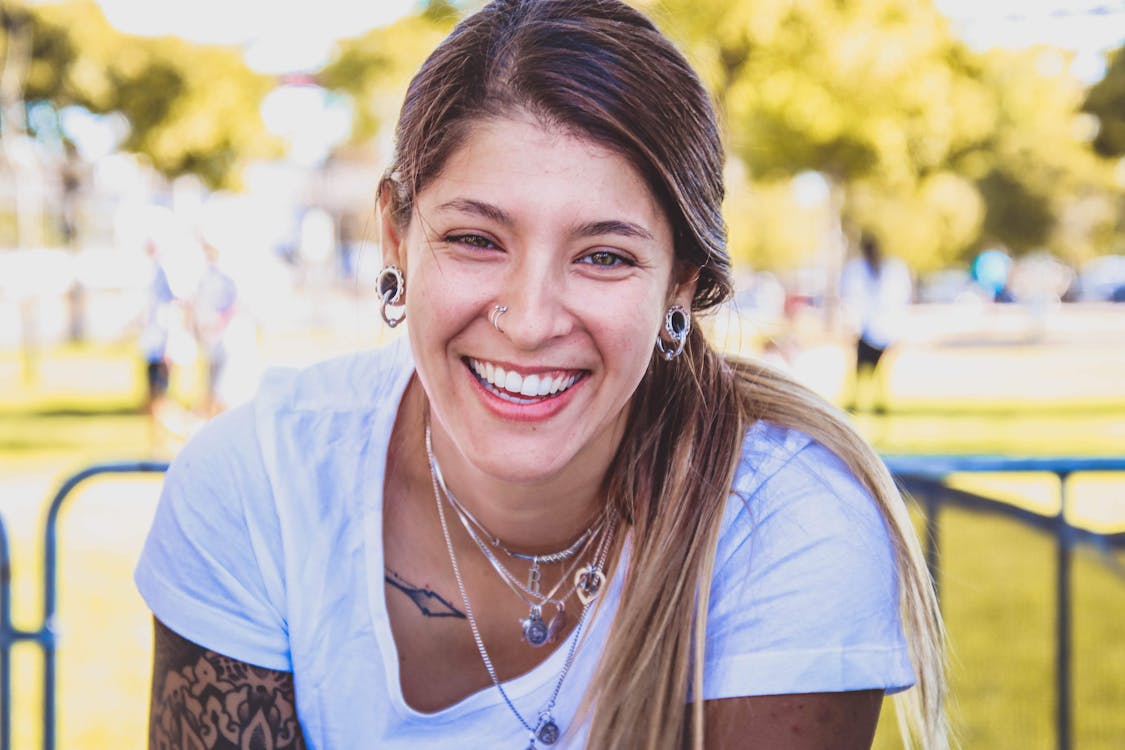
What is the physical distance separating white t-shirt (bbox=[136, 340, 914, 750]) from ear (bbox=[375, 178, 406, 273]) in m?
0.35

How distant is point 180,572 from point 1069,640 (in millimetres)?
2686

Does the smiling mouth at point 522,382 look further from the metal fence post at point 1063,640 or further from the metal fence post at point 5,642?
the metal fence post at point 1063,640

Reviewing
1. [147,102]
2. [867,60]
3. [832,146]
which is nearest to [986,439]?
[867,60]

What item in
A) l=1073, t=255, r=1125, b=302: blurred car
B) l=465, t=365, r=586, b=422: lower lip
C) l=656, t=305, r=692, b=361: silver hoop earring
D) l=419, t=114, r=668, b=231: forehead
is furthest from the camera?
l=1073, t=255, r=1125, b=302: blurred car

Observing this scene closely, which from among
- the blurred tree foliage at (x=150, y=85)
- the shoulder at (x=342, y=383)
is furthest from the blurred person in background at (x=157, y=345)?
the blurred tree foliage at (x=150, y=85)

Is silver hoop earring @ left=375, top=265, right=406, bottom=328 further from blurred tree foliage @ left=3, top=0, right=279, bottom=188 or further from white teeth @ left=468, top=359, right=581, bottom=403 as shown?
blurred tree foliage @ left=3, top=0, right=279, bottom=188

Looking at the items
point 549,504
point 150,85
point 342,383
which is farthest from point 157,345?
point 150,85

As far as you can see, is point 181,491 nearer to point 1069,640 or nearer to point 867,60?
point 1069,640

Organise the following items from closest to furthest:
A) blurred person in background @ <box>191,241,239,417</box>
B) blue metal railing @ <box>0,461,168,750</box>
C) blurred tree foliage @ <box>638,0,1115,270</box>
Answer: blue metal railing @ <box>0,461,168,750</box>, blurred person in background @ <box>191,241,239,417</box>, blurred tree foliage @ <box>638,0,1115,270</box>

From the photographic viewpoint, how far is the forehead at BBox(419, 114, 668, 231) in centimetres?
174

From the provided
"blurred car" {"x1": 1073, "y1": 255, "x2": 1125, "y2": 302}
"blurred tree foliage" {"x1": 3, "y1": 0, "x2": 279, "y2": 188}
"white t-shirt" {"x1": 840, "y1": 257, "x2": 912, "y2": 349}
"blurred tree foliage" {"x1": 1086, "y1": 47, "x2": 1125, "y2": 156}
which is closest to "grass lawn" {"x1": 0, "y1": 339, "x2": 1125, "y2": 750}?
"white t-shirt" {"x1": 840, "y1": 257, "x2": 912, "y2": 349}

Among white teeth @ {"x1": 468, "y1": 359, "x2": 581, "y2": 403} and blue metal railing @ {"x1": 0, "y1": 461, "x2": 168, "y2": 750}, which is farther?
blue metal railing @ {"x1": 0, "y1": 461, "x2": 168, "y2": 750}

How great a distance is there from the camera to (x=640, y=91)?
5.70 feet

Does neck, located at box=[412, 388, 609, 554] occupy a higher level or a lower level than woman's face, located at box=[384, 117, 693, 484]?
lower
